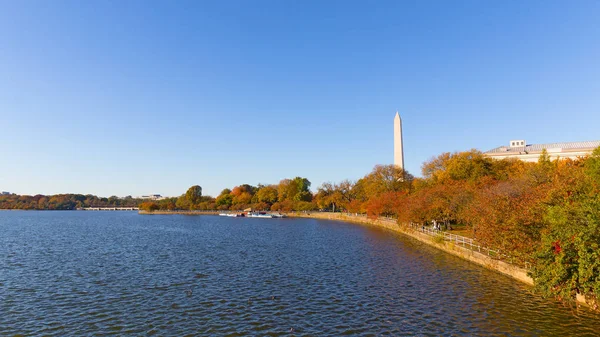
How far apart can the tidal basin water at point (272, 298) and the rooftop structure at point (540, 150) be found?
317 feet

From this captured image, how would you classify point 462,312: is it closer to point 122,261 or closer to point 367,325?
point 367,325

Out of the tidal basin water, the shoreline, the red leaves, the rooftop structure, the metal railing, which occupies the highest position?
the rooftop structure

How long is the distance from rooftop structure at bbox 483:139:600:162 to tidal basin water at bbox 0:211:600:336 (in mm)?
96661

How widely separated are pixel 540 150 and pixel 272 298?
5038 inches

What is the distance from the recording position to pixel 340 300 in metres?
24.0

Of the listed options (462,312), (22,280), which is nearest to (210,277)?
(22,280)

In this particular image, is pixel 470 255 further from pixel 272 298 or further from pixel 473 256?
pixel 272 298

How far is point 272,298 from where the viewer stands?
24531 millimetres

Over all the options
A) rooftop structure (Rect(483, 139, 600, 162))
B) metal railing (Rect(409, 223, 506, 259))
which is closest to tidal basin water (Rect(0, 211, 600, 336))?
metal railing (Rect(409, 223, 506, 259))

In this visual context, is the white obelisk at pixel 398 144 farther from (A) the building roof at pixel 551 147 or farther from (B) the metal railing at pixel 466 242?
(B) the metal railing at pixel 466 242

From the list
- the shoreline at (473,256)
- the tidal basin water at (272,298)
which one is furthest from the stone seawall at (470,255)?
the tidal basin water at (272,298)

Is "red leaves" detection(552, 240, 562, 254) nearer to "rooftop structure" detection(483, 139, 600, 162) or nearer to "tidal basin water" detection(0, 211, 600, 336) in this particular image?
"tidal basin water" detection(0, 211, 600, 336)

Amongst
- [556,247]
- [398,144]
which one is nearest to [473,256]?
[556,247]

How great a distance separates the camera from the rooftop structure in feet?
360
